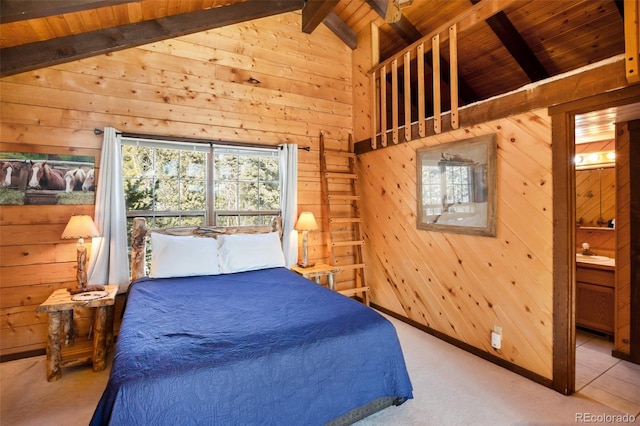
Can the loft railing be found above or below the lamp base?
above

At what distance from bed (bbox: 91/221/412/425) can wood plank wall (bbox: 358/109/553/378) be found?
1.15 metres

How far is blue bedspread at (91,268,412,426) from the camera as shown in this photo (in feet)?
4.09

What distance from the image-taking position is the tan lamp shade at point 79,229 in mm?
2398

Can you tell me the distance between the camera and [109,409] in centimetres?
117

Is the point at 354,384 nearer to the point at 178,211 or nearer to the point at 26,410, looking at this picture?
the point at 26,410

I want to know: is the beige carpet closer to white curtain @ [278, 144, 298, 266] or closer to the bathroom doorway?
the bathroom doorway

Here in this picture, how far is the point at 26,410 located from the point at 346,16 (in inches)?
188

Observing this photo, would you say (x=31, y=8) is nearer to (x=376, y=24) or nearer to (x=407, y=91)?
(x=407, y=91)

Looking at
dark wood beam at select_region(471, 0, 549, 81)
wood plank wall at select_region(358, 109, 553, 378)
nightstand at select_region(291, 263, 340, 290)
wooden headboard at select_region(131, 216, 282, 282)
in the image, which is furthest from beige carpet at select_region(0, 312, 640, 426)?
dark wood beam at select_region(471, 0, 549, 81)

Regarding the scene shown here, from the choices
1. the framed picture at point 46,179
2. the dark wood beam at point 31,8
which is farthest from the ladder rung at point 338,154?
the dark wood beam at point 31,8

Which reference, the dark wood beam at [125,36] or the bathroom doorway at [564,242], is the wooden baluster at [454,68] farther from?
the dark wood beam at [125,36]

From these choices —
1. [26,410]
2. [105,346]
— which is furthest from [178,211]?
[26,410]

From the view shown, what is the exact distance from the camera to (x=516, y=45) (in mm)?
3049

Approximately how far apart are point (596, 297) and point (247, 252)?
335cm
